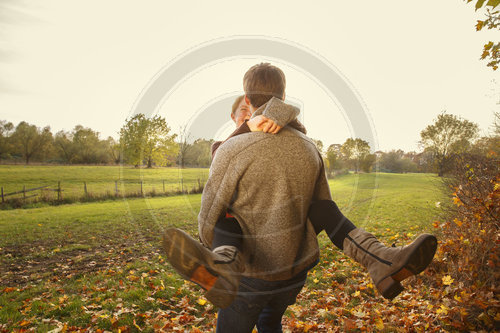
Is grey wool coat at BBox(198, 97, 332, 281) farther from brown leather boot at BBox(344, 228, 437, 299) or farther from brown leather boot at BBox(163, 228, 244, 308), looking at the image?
brown leather boot at BBox(344, 228, 437, 299)

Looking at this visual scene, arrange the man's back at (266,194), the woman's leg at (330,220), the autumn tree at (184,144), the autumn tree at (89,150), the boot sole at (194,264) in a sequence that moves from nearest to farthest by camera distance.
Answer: the boot sole at (194,264), the man's back at (266,194), the woman's leg at (330,220), the autumn tree at (184,144), the autumn tree at (89,150)

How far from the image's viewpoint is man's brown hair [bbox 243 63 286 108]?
5.88 ft

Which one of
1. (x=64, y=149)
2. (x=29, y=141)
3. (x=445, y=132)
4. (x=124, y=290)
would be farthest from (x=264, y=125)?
(x=64, y=149)

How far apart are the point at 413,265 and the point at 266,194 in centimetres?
96

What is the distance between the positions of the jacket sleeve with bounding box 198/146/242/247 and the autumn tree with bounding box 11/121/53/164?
47939mm

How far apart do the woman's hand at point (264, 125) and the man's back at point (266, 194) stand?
3 cm

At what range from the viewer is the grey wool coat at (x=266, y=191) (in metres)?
1.57

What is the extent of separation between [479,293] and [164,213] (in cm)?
1322

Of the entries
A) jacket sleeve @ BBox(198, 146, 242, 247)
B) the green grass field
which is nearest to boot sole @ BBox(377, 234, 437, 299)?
jacket sleeve @ BBox(198, 146, 242, 247)

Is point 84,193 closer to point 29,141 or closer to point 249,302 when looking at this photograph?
point 249,302

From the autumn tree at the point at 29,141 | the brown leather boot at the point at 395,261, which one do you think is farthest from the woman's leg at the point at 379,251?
the autumn tree at the point at 29,141

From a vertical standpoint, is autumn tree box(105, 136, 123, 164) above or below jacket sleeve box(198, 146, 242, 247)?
above

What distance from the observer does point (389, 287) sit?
65.2 inches

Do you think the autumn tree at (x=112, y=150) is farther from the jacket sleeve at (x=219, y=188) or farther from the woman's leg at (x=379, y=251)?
the woman's leg at (x=379, y=251)
